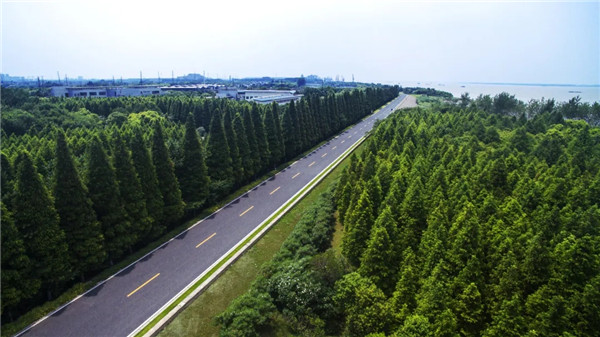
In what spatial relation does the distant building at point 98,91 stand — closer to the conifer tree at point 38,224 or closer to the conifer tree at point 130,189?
the conifer tree at point 130,189

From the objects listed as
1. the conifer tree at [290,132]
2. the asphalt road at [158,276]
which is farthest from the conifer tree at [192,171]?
the conifer tree at [290,132]

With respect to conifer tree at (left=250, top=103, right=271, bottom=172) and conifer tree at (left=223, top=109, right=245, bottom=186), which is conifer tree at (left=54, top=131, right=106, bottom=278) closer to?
conifer tree at (left=223, top=109, right=245, bottom=186)

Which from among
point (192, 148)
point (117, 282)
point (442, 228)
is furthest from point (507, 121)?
point (117, 282)

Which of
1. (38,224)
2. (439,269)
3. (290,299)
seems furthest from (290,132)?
(439,269)

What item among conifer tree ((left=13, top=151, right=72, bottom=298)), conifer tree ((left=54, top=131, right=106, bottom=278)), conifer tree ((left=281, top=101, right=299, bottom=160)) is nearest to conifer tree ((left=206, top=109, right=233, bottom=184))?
conifer tree ((left=54, top=131, right=106, bottom=278))

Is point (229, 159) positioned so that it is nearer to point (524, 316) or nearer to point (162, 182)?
point (162, 182)
